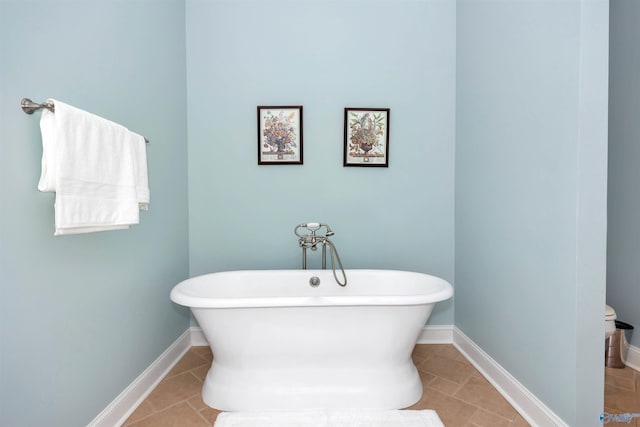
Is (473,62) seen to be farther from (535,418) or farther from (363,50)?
(535,418)

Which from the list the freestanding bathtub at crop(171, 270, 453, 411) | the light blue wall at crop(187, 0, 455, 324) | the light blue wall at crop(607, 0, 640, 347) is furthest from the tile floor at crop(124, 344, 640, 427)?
the light blue wall at crop(187, 0, 455, 324)

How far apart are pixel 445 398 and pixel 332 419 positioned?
66 centimetres

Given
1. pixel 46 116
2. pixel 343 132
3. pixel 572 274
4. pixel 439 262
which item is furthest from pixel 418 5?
pixel 46 116

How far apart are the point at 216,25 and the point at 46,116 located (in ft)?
5.37

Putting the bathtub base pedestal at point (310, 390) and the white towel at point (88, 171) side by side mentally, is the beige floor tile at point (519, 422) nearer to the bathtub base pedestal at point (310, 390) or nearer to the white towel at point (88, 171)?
the bathtub base pedestal at point (310, 390)

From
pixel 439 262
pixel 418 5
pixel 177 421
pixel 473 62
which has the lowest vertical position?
pixel 177 421

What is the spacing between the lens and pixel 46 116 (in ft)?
3.59

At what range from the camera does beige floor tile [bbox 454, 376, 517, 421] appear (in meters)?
1.62

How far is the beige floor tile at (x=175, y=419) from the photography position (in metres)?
1.55

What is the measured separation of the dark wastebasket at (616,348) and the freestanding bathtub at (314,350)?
1.17 meters

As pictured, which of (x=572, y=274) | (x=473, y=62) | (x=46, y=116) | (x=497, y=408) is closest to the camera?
(x=46, y=116)

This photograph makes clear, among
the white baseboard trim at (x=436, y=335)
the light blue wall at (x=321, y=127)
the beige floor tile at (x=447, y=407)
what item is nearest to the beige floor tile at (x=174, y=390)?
the light blue wall at (x=321, y=127)

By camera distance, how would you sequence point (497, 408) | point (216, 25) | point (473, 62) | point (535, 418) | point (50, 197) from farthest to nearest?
point (216, 25) → point (473, 62) → point (497, 408) → point (535, 418) → point (50, 197)

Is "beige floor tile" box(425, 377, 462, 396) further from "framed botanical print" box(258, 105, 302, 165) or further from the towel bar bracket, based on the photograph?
the towel bar bracket
